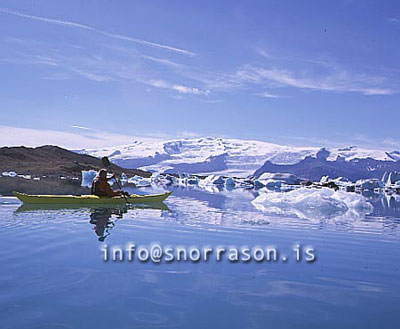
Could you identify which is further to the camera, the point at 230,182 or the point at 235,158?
the point at 235,158

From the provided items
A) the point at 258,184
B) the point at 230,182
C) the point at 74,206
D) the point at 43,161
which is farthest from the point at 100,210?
the point at 43,161

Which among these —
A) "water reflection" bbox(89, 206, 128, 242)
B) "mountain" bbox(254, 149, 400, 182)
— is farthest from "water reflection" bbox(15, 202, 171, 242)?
"mountain" bbox(254, 149, 400, 182)

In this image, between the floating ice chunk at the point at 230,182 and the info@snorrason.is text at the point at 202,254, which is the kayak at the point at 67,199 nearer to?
the info@snorrason.is text at the point at 202,254

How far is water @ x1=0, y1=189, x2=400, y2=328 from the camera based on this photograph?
14.0 feet

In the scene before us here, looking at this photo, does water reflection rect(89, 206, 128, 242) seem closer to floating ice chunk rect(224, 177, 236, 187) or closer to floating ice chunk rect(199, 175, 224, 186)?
floating ice chunk rect(224, 177, 236, 187)

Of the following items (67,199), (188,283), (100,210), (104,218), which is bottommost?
(188,283)

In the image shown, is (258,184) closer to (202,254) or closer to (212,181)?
(212,181)

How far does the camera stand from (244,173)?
120m

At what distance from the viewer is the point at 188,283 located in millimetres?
5434

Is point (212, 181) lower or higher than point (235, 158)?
lower

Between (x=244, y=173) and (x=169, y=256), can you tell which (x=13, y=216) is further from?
(x=244, y=173)

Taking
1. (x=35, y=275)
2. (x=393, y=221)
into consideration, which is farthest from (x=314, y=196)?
(x=35, y=275)

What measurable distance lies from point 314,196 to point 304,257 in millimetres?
10217

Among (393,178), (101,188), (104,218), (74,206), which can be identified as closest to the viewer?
(104,218)
